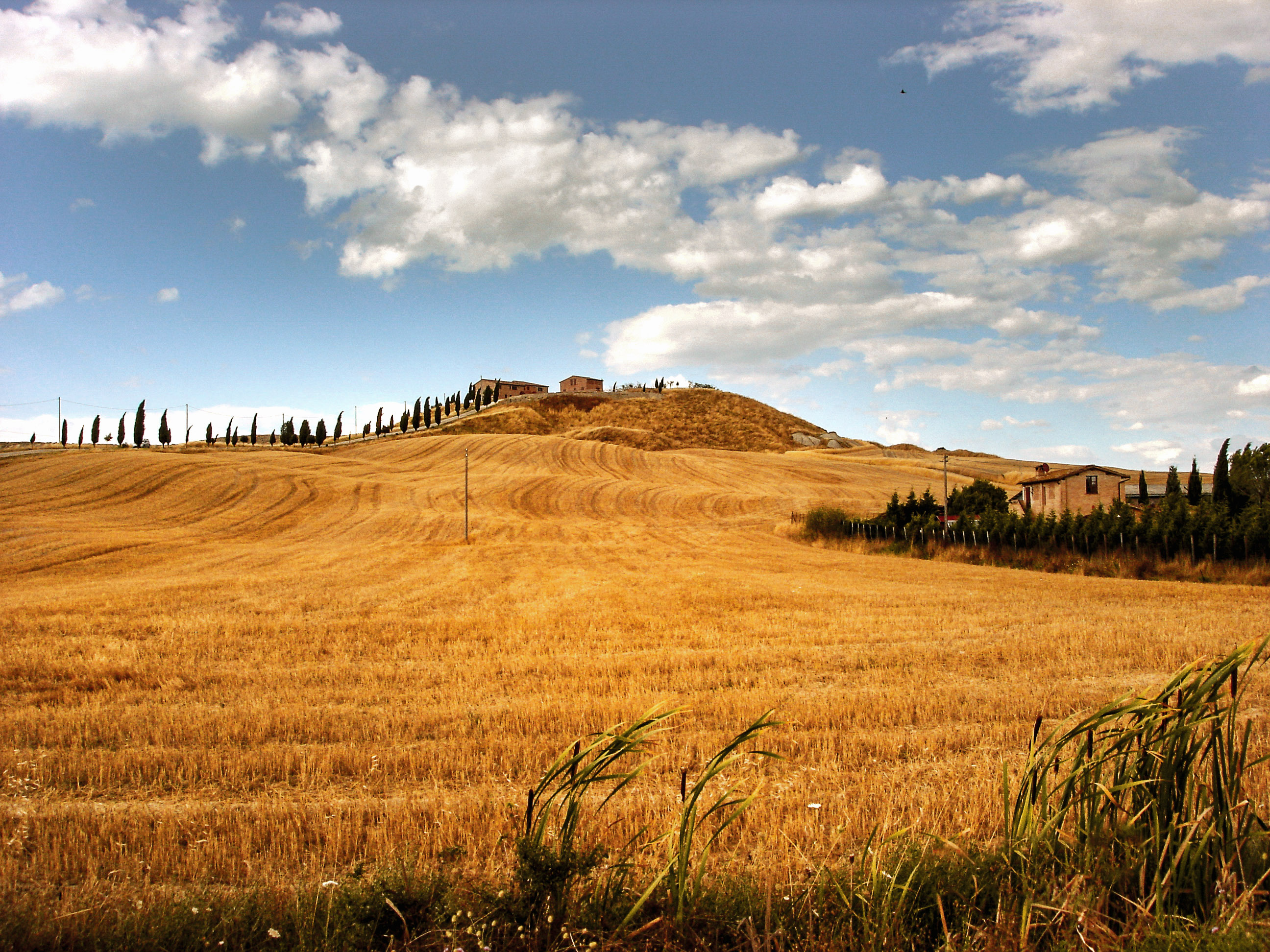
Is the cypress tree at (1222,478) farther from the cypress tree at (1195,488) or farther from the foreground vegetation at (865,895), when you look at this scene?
the foreground vegetation at (865,895)

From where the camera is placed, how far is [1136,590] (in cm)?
2652

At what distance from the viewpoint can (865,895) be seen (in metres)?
4.21

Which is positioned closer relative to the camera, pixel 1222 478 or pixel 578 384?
pixel 1222 478

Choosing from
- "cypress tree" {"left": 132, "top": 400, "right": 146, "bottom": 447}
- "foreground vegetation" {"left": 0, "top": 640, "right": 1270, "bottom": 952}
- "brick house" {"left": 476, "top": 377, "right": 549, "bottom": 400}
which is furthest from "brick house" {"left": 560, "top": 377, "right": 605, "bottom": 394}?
"foreground vegetation" {"left": 0, "top": 640, "right": 1270, "bottom": 952}

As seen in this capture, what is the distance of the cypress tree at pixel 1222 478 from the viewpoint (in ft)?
192

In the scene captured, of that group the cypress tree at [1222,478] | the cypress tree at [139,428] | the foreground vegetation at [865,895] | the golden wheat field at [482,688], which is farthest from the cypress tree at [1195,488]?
the cypress tree at [139,428]

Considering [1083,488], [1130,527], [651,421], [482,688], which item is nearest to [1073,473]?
[1083,488]

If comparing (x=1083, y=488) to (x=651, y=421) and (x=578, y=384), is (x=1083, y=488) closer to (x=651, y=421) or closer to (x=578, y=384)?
(x=651, y=421)

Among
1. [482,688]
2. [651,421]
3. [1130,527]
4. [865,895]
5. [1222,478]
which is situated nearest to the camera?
[865,895]

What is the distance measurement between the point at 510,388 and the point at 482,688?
580 feet

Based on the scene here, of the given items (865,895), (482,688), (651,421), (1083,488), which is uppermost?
(651,421)

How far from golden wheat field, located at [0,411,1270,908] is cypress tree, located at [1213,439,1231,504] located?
3739 cm

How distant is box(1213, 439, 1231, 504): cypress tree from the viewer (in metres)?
58.6

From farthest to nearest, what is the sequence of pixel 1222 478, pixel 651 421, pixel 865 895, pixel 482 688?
pixel 651 421, pixel 1222 478, pixel 482 688, pixel 865 895
